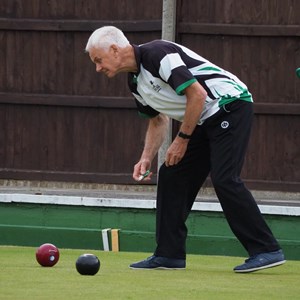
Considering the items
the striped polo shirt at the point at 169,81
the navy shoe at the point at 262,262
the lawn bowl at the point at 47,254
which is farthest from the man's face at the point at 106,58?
the navy shoe at the point at 262,262

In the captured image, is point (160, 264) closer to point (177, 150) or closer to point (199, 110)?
point (177, 150)

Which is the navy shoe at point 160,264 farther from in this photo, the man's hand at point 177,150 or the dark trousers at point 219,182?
the man's hand at point 177,150

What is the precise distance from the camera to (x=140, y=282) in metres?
6.10

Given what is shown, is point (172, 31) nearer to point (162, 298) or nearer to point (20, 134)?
point (20, 134)

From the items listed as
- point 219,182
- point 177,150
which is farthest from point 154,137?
point 219,182

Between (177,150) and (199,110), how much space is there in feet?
0.99

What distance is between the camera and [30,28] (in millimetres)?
11102

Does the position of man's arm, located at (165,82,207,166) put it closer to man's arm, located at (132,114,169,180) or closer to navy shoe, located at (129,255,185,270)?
man's arm, located at (132,114,169,180)

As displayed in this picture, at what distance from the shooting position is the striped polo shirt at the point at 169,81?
21.8 feet

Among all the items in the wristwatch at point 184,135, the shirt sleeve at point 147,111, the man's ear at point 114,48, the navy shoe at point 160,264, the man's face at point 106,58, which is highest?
the man's ear at point 114,48

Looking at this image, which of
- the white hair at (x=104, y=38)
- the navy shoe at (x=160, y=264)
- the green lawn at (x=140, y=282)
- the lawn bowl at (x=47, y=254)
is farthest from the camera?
the navy shoe at (x=160, y=264)

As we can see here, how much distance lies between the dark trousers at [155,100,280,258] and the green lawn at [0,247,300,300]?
0.67 ft

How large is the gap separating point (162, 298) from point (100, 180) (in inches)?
222

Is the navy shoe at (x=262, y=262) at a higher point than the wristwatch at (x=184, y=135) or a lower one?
lower
